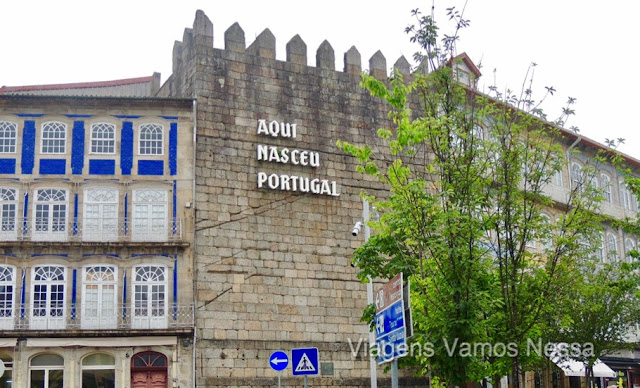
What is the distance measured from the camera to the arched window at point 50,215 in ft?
90.9

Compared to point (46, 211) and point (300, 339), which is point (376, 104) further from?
point (46, 211)

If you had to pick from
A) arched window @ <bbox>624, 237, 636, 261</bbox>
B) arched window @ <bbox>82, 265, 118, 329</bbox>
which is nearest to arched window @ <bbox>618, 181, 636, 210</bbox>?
arched window @ <bbox>624, 237, 636, 261</bbox>

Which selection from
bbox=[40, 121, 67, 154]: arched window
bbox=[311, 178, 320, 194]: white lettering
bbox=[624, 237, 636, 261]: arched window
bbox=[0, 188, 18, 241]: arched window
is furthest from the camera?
bbox=[624, 237, 636, 261]: arched window

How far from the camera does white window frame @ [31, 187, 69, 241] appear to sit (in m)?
27.7

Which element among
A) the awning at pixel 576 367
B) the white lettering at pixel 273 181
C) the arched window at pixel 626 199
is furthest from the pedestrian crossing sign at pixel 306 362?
the arched window at pixel 626 199

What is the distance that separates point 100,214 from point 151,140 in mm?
2929

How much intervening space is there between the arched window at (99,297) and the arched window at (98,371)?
999mm

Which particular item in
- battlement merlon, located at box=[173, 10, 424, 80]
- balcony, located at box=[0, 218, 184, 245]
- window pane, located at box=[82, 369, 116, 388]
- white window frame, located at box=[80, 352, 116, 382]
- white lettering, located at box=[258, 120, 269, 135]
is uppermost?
battlement merlon, located at box=[173, 10, 424, 80]

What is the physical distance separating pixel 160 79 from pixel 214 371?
13272mm

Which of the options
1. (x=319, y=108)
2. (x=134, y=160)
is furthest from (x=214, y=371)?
(x=319, y=108)

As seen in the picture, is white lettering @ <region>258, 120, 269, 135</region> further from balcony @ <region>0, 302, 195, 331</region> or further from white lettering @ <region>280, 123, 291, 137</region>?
balcony @ <region>0, 302, 195, 331</region>

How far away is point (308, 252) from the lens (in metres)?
30.2

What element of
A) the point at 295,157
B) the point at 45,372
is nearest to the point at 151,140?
the point at 295,157

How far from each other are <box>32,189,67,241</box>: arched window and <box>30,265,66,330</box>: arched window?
0.98 m
